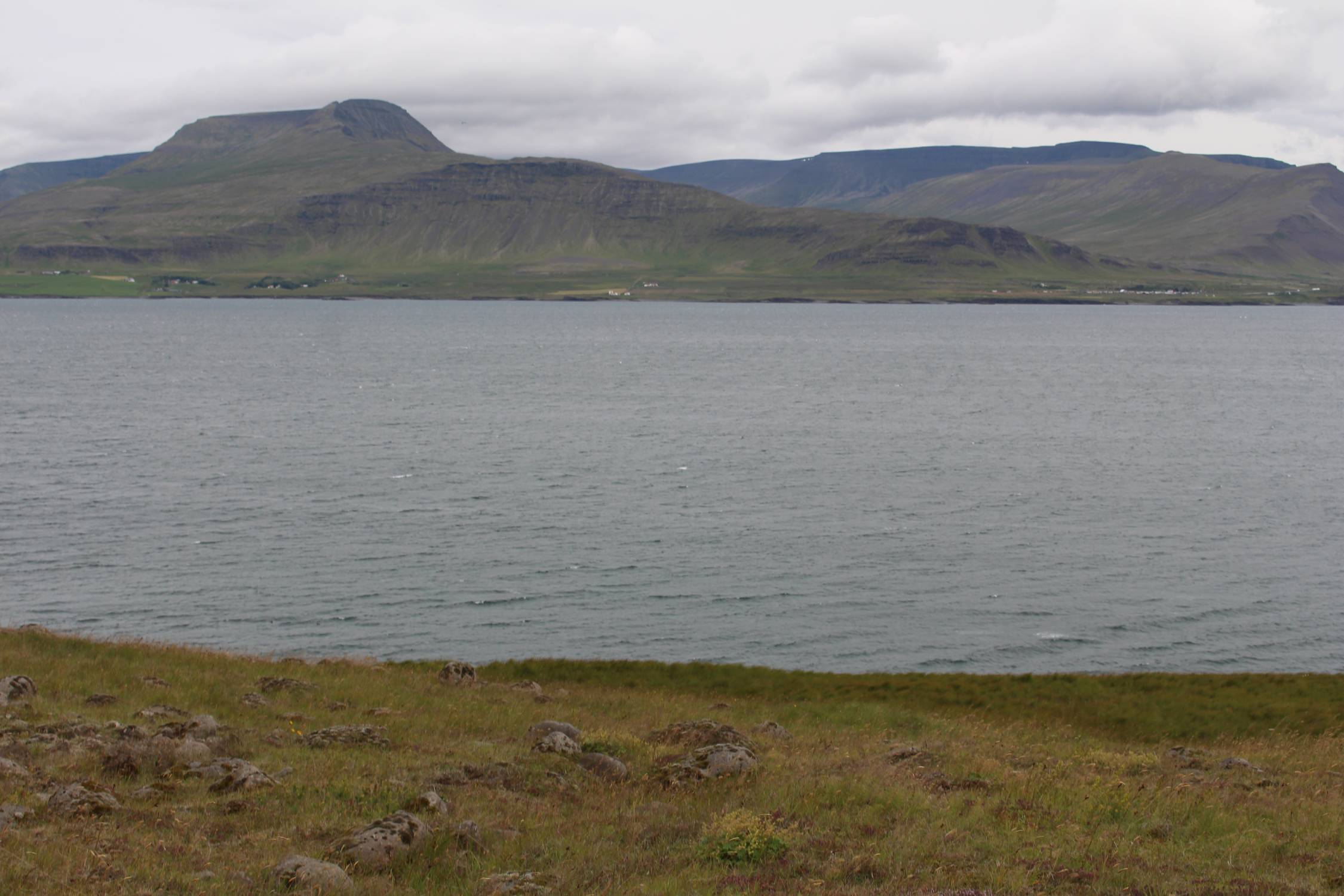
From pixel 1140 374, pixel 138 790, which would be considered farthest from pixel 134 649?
pixel 1140 374

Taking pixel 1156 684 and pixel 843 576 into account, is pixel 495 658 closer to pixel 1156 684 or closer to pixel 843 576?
A: pixel 843 576

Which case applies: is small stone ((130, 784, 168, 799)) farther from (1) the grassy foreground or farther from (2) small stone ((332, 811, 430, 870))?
(2) small stone ((332, 811, 430, 870))

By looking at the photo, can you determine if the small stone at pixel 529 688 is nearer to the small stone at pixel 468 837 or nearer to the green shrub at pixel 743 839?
the small stone at pixel 468 837

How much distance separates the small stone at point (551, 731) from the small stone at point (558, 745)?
755 mm

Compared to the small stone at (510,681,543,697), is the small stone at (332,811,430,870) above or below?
above

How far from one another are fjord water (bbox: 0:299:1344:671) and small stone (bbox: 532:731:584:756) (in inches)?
849

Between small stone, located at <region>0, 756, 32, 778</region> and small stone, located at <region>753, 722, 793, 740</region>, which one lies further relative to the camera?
small stone, located at <region>753, 722, 793, 740</region>

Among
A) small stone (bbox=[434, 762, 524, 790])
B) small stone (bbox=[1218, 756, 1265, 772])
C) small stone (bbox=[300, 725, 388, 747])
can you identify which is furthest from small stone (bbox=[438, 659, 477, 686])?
small stone (bbox=[1218, 756, 1265, 772])

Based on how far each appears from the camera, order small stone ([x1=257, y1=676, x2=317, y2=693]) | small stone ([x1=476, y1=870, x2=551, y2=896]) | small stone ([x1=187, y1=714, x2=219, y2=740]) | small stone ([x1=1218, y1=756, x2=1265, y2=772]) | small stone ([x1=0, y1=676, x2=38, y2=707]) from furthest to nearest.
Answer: small stone ([x1=257, y1=676, x2=317, y2=693]) → small stone ([x1=1218, y1=756, x2=1265, y2=772]) → small stone ([x1=0, y1=676, x2=38, y2=707]) → small stone ([x1=187, y1=714, x2=219, y2=740]) → small stone ([x1=476, y1=870, x2=551, y2=896])

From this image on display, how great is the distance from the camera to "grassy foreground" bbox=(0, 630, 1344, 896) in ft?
47.3

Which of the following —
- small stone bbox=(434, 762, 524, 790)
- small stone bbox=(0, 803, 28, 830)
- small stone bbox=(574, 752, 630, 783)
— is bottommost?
small stone bbox=(574, 752, 630, 783)

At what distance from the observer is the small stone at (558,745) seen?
20922 mm

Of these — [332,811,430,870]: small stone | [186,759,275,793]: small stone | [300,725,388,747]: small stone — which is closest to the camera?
[332,811,430,870]: small stone

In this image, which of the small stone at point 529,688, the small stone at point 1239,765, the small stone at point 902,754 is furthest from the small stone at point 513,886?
the small stone at point 529,688
